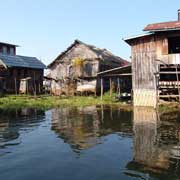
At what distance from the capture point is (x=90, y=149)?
1076cm

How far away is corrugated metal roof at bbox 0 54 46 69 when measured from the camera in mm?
39125

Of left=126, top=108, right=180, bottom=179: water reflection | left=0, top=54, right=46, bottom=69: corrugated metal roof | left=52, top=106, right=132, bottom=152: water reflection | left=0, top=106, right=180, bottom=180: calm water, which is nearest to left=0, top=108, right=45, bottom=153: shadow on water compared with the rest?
left=0, top=106, right=180, bottom=180: calm water

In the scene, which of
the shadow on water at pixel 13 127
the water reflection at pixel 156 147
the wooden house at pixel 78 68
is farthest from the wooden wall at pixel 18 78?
the water reflection at pixel 156 147

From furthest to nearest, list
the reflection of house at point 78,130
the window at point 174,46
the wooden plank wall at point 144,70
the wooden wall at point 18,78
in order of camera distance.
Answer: the wooden wall at point 18,78 → the window at point 174,46 → the wooden plank wall at point 144,70 → the reflection of house at point 78,130

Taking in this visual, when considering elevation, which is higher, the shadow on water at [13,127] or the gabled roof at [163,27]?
the gabled roof at [163,27]

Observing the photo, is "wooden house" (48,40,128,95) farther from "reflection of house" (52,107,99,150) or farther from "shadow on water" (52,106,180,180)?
"reflection of house" (52,107,99,150)

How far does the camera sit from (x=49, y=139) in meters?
12.6

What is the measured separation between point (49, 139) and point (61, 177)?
16.0ft

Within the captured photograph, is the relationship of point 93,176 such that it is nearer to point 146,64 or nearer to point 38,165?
point 38,165

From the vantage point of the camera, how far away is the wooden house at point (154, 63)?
23609 mm

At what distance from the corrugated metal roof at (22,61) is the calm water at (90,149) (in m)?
23.0

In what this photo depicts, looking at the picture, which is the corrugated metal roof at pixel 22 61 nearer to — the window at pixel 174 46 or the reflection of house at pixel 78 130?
the window at pixel 174 46

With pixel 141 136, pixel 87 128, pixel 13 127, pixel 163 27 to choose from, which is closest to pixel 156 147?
pixel 141 136

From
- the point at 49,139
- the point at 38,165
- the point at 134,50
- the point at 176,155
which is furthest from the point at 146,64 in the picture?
the point at 38,165
